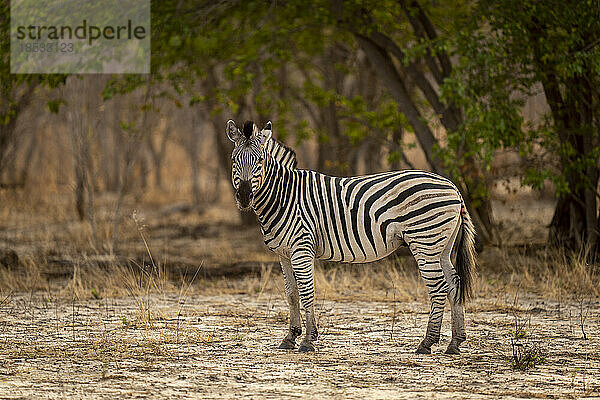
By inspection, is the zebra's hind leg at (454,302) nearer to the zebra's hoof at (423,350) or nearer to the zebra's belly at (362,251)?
the zebra's hoof at (423,350)

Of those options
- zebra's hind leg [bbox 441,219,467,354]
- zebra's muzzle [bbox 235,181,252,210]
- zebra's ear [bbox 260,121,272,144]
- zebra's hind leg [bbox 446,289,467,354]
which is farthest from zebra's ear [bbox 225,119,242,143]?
zebra's hind leg [bbox 446,289,467,354]

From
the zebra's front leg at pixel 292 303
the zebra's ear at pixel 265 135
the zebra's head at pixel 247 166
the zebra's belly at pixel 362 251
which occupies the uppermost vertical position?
the zebra's ear at pixel 265 135

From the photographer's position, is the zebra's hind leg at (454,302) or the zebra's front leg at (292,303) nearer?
the zebra's hind leg at (454,302)

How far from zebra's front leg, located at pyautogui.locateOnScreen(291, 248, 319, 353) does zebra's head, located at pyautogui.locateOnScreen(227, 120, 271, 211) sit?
0.58 m

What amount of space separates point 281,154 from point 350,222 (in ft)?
2.75

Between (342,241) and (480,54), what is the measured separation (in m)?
3.92

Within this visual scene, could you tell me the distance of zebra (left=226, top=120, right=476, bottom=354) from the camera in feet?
22.3

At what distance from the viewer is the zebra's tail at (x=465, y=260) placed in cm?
695

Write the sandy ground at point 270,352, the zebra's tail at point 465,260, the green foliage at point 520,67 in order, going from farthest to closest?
1. the green foliage at point 520,67
2. the zebra's tail at point 465,260
3. the sandy ground at point 270,352

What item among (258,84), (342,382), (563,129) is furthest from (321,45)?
(342,382)

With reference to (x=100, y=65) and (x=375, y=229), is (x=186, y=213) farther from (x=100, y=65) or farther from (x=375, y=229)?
(x=375, y=229)

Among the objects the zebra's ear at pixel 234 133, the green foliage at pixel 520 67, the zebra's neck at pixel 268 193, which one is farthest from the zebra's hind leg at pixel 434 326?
the green foliage at pixel 520 67

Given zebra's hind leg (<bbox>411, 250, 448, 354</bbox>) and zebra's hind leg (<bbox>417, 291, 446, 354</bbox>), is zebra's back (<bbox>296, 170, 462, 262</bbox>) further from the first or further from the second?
zebra's hind leg (<bbox>417, 291, 446, 354</bbox>)

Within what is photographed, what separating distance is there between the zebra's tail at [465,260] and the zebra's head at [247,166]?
174 cm
